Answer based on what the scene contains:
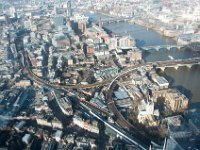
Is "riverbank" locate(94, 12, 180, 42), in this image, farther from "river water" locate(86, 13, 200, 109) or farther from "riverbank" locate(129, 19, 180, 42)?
"river water" locate(86, 13, 200, 109)

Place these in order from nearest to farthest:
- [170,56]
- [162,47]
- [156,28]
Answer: [170,56] < [162,47] < [156,28]

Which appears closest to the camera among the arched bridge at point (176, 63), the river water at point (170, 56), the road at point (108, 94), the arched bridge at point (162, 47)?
the road at point (108, 94)

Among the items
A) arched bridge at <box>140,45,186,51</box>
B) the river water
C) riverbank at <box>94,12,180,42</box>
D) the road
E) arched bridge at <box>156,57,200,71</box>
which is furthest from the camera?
riverbank at <box>94,12,180,42</box>

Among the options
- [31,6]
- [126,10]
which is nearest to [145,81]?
[126,10]

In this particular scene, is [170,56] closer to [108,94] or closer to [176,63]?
[176,63]

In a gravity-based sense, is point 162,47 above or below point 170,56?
above

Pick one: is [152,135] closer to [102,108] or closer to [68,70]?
[102,108]

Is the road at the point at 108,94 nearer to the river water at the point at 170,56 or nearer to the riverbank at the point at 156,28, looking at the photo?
the river water at the point at 170,56

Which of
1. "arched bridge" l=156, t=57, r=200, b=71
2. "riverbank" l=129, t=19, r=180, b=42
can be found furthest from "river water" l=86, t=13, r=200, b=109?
"riverbank" l=129, t=19, r=180, b=42

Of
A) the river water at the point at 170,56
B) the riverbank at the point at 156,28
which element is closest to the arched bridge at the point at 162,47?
the river water at the point at 170,56

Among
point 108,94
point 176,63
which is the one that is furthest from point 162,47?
point 108,94
